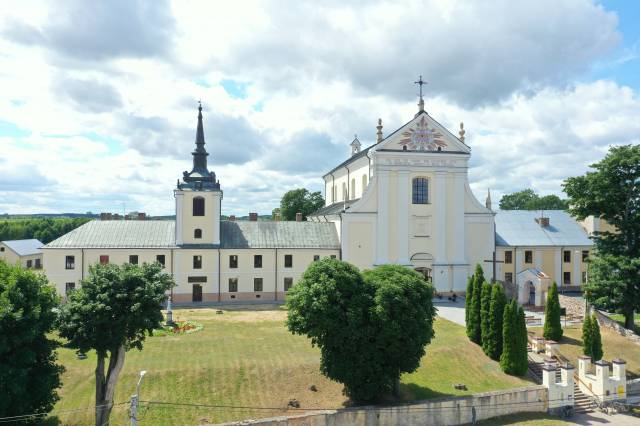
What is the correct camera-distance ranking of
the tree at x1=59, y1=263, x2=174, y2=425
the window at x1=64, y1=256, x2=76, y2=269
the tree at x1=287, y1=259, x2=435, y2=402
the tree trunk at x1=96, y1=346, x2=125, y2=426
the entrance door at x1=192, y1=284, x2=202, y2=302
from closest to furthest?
1. the tree at x1=59, y1=263, x2=174, y2=425
2. the tree trunk at x1=96, y1=346, x2=125, y2=426
3. the tree at x1=287, y1=259, x2=435, y2=402
4. the window at x1=64, y1=256, x2=76, y2=269
5. the entrance door at x1=192, y1=284, x2=202, y2=302

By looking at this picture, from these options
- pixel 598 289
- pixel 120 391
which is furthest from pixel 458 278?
pixel 120 391

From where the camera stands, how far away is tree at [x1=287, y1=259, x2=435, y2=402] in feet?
68.0

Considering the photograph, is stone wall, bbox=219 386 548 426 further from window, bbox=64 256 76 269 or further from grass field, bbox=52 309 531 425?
window, bbox=64 256 76 269

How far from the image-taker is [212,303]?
140ft

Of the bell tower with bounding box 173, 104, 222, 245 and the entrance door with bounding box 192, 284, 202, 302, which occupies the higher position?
the bell tower with bounding box 173, 104, 222, 245

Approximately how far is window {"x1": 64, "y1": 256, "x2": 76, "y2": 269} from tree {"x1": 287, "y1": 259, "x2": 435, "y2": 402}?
27.7m

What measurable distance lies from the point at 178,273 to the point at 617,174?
34.8 metres

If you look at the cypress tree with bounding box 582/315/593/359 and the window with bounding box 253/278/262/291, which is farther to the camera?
the window with bounding box 253/278/262/291

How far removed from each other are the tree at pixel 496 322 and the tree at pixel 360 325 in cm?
754

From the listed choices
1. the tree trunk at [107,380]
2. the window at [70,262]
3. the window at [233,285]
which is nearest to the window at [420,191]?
Result: the window at [233,285]

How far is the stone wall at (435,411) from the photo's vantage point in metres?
20.2

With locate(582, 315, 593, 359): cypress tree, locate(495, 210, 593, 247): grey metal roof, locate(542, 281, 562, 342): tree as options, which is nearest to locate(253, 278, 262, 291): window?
locate(495, 210, 593, 247): grey metal roof

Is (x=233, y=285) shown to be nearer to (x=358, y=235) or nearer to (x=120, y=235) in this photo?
(x=120, y=235)

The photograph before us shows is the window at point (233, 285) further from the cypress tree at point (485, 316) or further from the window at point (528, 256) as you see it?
the window at point (528, 256)
